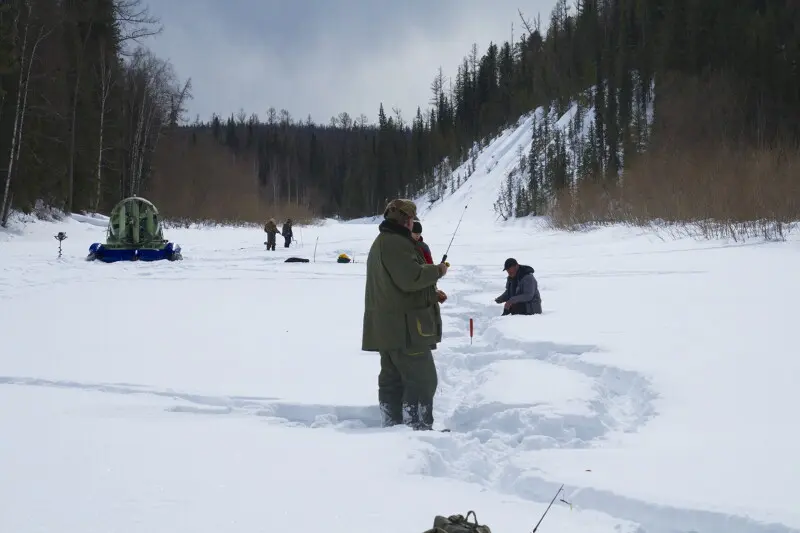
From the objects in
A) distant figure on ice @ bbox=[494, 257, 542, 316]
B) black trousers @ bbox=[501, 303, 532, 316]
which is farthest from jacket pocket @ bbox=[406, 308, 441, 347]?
black trousers @ bbox=[501, 303, 532, 316]

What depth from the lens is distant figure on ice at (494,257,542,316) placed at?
9.34 metres

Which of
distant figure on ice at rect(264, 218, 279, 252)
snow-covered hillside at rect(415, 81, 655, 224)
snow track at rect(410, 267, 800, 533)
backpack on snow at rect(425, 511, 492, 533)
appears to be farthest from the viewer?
snow-covered hillside at rect(415, 81, 655, 224)

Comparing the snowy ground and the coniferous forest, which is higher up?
the coniferous forest

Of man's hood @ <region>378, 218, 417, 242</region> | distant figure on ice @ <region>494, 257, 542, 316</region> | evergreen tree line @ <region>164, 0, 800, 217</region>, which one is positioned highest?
evergreen tree line @ <region>164, 0, 800, 217</region>

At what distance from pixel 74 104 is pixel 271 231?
Result: 13.1 m

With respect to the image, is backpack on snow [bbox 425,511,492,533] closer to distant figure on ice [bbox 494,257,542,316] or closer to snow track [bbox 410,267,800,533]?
snow track [bbox 410,267,800,533]

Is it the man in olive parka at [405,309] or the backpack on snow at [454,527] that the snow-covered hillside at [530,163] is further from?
the backpack on snow at [454,527]

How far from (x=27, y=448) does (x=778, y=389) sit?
5.17 metres

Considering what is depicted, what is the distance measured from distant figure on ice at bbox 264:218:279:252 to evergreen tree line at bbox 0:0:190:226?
28.8 ft

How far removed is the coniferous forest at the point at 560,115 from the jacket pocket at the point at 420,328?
17.0m

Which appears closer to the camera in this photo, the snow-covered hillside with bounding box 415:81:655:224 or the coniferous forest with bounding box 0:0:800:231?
the coniferous forest with bounding box 0:0:800:231

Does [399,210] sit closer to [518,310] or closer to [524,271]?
[524,271]

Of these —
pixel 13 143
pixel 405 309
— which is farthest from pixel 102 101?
pixel 405 309

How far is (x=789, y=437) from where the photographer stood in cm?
409
